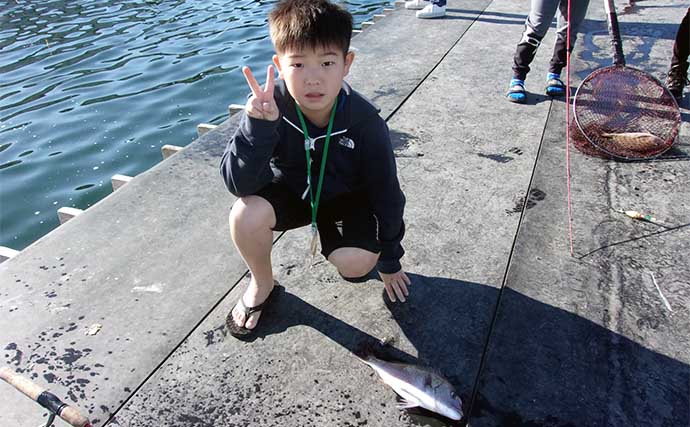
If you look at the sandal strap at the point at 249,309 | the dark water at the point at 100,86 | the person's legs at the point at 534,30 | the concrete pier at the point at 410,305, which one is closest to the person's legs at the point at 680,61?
the concrete pier at the point at 410,305

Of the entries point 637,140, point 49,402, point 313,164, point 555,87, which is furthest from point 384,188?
point 555,87

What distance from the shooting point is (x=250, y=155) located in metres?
2.08

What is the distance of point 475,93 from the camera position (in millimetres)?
4801

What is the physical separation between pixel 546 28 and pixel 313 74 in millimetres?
3102

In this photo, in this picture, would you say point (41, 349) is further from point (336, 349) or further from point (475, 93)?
point (475, 93)

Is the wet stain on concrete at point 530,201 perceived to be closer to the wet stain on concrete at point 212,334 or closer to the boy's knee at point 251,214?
the boy's knee at point 251,214

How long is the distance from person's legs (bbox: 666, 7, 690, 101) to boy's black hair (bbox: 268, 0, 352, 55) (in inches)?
142

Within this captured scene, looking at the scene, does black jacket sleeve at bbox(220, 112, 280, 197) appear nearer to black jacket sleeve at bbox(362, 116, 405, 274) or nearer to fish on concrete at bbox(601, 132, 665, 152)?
black jacket sleeve at bbox(362, 116, 405, 274)

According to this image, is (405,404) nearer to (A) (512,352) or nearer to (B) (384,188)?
(A) (512,352)

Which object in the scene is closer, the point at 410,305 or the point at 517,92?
the point at 410,305

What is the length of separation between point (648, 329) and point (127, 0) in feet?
40.0

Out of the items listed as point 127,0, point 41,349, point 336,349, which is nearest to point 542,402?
point 336,349

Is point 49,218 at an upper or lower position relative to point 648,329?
lower

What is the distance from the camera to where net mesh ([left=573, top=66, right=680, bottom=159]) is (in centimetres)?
367
